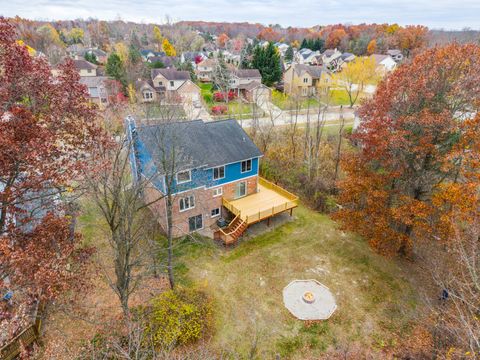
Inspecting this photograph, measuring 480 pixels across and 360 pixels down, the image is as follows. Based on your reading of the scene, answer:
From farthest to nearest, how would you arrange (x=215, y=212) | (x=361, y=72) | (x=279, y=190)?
(x=361, y=72), (x=279, y=190), (x=215, y=212)

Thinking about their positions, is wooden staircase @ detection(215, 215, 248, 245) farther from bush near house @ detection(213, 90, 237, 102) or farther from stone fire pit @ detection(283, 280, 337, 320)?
bush near house @ detection(213, 90, 237, 102)

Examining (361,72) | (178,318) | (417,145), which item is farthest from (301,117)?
(178,318)

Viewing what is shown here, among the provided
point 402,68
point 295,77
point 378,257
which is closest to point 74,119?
point 402,68

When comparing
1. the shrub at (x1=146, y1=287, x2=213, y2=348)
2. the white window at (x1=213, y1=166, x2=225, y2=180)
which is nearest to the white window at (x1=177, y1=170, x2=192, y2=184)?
the white window at (x1=213, y1=166, x2=225, y2=180)

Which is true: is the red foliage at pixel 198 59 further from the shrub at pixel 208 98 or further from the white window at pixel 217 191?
the white window at pixel 217 191

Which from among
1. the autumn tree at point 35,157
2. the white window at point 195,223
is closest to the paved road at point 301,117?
the white window at point 195,223

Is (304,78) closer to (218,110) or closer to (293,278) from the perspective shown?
(218,110)
